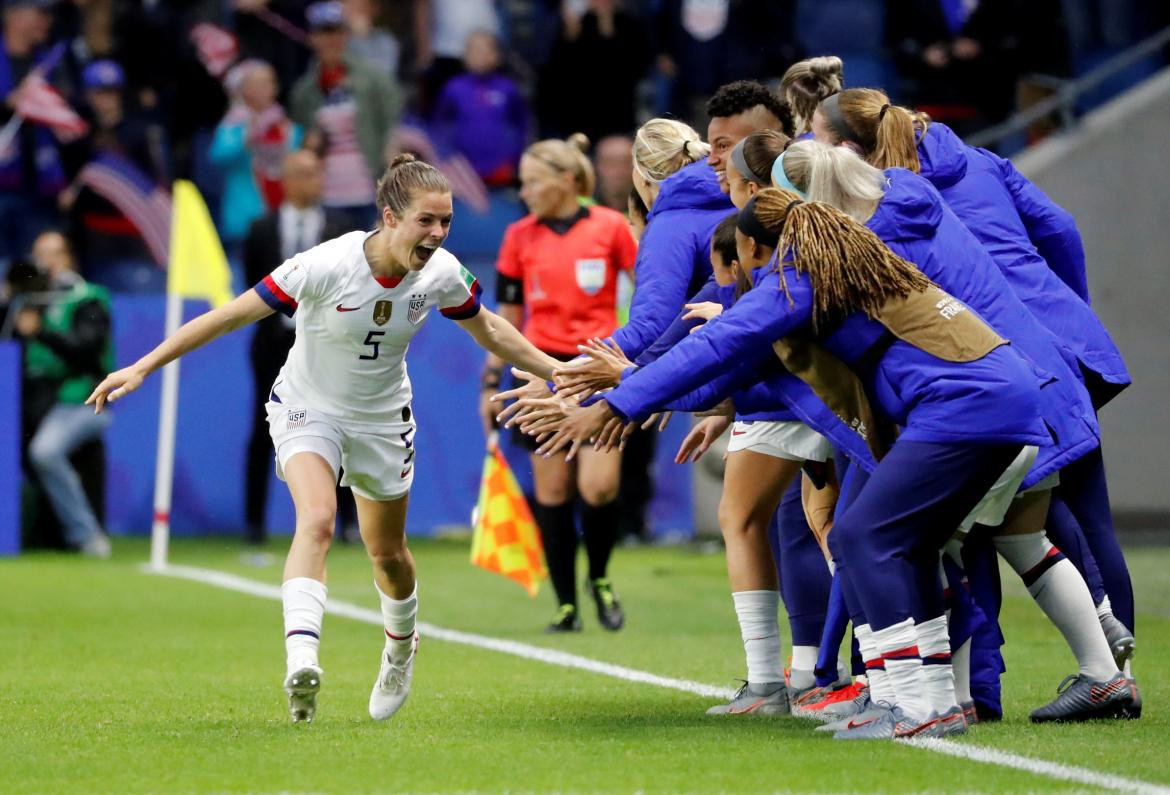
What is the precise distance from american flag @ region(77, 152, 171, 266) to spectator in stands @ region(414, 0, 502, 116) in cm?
234

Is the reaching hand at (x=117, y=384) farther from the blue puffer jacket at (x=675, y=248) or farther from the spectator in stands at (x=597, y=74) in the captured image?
the spectator in stands at (x=597, y=74)

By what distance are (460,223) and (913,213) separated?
434 inches

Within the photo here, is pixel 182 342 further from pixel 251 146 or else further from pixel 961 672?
pixel 251 146

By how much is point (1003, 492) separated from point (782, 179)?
1.19 m

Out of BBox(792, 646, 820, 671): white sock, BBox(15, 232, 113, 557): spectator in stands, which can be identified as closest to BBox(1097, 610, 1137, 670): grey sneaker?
BBox(792, 646, 820, 671): white sock

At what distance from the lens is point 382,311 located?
680 centimetres

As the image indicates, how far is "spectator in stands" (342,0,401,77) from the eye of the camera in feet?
55.0

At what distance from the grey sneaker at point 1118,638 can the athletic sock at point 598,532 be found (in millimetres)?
3657

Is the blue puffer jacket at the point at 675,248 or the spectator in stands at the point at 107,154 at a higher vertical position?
the blue puffer jacket at the point at 675,248

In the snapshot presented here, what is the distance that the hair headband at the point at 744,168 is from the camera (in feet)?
21.5

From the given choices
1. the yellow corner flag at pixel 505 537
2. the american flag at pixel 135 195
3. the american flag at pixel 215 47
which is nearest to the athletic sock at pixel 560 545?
the yellow corner flag at pixel 505 537

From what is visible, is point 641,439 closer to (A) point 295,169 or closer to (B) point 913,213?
(A) point 295,169

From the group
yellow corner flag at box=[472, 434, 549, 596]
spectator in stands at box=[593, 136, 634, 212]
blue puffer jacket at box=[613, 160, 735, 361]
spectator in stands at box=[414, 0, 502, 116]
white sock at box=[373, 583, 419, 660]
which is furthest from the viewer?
spectator in stands at box=[414, 0, 502, 116]

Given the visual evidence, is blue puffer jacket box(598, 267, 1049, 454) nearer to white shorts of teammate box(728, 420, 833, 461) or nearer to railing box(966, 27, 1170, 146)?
white shorts of teammate box(728, 420, 833, 461)
